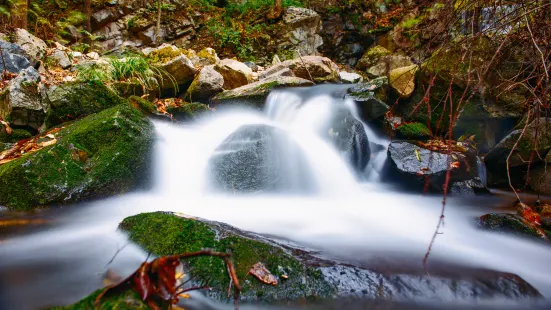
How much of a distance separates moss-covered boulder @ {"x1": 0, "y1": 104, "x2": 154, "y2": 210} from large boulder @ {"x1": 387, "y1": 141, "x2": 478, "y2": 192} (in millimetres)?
4025

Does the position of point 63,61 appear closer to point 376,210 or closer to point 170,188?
point 170,188

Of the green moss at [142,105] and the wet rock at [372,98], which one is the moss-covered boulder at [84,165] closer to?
the green moss at [142,105]

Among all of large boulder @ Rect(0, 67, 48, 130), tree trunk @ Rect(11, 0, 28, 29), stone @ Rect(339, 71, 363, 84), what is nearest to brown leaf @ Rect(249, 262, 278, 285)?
large boulder @ Rect(0, 67, 48, 130)

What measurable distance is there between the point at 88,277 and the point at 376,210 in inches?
134

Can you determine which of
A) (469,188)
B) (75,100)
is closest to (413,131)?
(469,188)

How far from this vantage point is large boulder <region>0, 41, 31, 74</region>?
5.62 meters

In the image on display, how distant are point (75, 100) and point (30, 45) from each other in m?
3.22

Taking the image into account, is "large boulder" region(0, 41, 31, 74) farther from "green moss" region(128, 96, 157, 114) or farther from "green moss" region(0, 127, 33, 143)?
"green moss" region(128, 96, 157, 114)

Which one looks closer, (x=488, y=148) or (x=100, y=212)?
(x=100, y=212)

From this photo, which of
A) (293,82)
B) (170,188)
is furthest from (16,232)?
(293,82)

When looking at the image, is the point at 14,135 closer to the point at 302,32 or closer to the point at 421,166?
the point at 421,166

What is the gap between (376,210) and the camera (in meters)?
4.07

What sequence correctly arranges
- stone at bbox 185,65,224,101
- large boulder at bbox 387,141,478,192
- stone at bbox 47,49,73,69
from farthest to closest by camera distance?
1. stone at bbox 185,65,224,101
2. stone at bbox 47,49,73,69
3. large boulder at bbox 387,141,478,192

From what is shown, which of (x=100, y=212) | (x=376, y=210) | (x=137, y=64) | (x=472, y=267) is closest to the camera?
(x=472, y=267)
